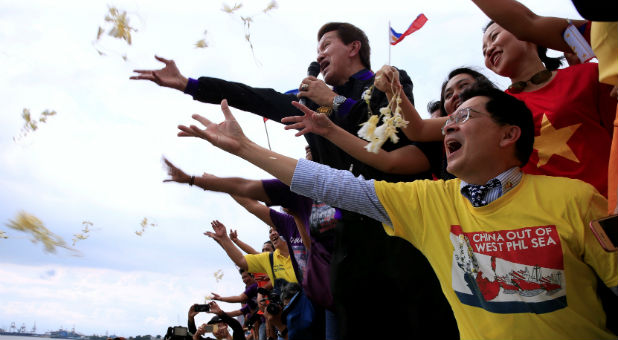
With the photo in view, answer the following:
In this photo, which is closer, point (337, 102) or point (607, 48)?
point (607, 48)

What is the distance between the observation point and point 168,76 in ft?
11.6

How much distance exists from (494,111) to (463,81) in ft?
3.71

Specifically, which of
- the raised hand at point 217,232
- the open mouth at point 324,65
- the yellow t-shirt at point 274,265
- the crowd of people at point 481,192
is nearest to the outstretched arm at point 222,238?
the raised hand at point 217,232

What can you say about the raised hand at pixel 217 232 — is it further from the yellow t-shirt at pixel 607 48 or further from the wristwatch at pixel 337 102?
the yellow t-shirt at pixel 607 48

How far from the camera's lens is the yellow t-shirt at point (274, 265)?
660 cm

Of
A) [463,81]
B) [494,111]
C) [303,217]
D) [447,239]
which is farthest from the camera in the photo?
[303,217]

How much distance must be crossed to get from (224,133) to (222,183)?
1992mm

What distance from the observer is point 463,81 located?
325cm

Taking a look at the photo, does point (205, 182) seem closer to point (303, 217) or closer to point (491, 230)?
point (303, 217)

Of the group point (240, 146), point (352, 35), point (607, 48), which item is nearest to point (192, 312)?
point (352, 35)

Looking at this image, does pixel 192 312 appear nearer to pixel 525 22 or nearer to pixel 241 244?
pixel 241 244

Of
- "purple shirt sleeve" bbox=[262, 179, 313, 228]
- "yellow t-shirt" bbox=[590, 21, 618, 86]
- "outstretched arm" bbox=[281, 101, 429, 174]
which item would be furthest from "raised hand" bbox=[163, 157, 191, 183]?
"yellow t-shirt" bbox=[590, 21, 618, 86]

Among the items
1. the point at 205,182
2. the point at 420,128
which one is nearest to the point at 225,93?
the point at 205,182

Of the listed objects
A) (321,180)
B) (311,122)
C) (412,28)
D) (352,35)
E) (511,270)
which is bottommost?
(511,270)
